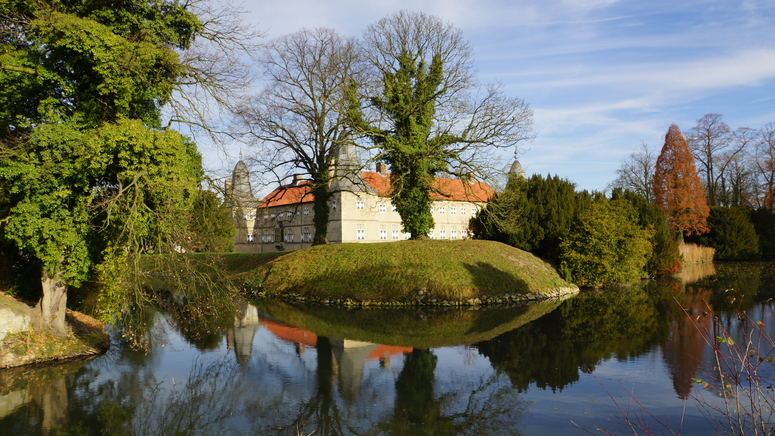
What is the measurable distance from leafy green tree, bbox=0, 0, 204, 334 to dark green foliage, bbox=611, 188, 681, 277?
92.1 ft

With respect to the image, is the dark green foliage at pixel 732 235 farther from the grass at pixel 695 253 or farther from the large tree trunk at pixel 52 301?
the large tree trunk at pixel 52 301

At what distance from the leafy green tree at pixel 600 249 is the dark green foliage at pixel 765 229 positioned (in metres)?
23.5

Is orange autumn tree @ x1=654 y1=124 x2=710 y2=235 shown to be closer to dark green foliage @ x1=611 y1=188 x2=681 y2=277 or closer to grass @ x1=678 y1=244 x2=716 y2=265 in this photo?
grass @ x1=678 y1=244 x2=716 y2=265

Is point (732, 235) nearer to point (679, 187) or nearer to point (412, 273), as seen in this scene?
point (679, 187)

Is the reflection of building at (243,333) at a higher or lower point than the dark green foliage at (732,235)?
lower

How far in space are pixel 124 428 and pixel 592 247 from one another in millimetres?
22649

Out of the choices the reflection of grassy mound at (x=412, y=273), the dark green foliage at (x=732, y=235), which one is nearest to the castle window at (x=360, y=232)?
the reflection of grassy mound at (x=412, y=273)

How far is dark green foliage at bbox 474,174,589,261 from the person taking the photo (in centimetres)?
2688

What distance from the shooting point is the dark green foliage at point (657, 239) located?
31062 mm

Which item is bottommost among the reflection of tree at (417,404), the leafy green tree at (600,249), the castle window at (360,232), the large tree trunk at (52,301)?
the reflection of tree at (417,404)

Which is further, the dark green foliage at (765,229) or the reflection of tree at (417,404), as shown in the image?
the dark green foliage at (765,229)

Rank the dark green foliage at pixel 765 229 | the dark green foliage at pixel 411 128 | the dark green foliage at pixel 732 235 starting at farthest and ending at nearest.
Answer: the dark green foliage at pixel 765 229 < the dark green foliage at pixel 732 235 < the dark green foliage at pixel 411 128

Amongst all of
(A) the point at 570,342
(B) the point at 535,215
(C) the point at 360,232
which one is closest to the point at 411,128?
(B) the point at 535,215

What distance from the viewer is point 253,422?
7.50 m
